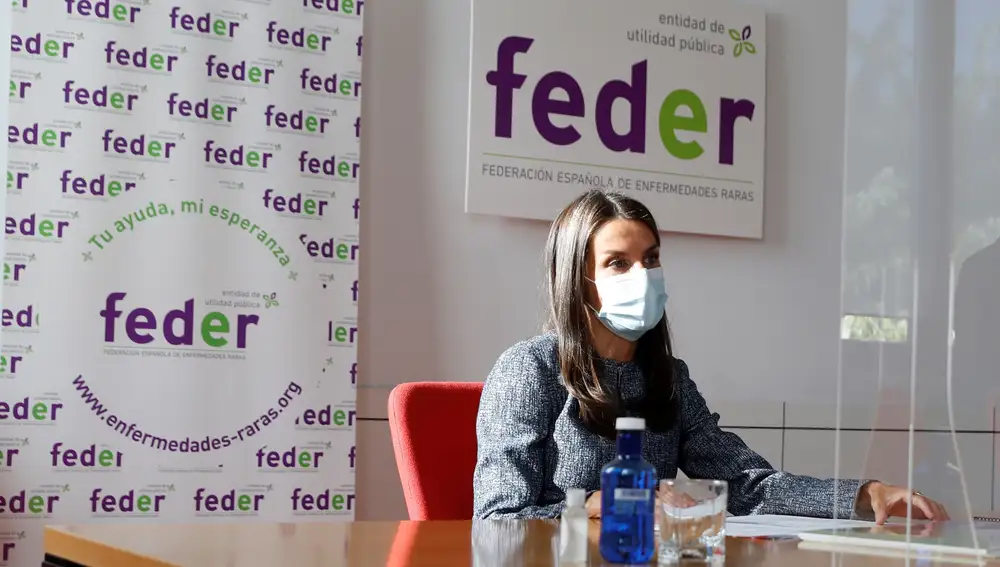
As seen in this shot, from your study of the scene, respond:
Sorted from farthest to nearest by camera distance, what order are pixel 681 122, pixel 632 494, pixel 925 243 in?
pixel 681 122 → pixel 632 494 → pixel 925 243

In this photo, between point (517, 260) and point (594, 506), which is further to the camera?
point (517, 260)

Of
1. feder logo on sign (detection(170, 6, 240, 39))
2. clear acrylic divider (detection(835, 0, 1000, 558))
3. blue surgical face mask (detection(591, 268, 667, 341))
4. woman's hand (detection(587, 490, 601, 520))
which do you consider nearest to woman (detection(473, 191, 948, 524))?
blue surgical face mask (detection(591, 268, 667, 341))

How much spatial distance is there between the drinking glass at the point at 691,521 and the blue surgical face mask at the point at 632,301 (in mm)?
798

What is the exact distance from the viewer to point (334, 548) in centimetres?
131

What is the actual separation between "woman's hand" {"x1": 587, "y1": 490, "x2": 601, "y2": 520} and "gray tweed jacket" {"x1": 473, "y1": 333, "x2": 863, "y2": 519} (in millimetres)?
157

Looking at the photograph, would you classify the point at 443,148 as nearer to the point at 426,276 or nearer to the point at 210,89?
the point at 426,276

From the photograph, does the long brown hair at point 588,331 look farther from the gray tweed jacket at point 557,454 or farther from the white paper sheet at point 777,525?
the white paper sheet at point 777,525

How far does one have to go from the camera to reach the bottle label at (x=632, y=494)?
4.09 ft

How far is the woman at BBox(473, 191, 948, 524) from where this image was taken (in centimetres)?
197

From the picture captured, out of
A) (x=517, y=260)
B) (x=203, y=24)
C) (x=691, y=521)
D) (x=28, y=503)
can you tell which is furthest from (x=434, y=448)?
(x=203, y=24)

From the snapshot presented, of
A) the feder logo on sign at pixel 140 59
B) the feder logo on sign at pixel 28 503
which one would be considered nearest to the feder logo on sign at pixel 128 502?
the feder logo on sign at pixel 28 503

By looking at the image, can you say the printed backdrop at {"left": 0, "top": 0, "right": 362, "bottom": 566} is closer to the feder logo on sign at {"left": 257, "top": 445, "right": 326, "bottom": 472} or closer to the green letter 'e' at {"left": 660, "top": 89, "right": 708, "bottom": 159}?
the feder logo on sign at {"left": 257, "top": 445, "right": 326, "bottom": 472}

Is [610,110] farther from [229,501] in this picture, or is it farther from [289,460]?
[229,501]

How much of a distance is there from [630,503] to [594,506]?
43cm
